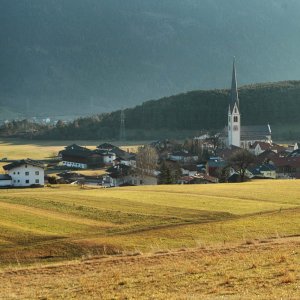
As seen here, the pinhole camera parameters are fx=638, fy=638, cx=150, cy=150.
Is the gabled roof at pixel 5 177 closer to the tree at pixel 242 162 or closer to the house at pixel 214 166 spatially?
the tree at pixel 242 162

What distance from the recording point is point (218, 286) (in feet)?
46.9

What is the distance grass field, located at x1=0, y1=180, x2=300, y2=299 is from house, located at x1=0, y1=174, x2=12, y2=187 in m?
24.5

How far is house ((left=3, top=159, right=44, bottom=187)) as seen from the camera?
209ft

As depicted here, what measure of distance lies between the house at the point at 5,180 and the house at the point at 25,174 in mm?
397

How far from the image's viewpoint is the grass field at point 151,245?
48.4ft

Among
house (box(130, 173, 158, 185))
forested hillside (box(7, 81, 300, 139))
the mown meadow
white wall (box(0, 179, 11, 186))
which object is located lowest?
house (box(130, 173, 158, 185))

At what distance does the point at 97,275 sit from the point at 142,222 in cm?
1113

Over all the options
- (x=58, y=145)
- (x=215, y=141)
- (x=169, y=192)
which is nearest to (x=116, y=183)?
(x=169, y=192)

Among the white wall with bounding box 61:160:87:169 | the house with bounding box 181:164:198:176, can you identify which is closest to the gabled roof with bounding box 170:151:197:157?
the white wall with bounding box 61:160:87:169

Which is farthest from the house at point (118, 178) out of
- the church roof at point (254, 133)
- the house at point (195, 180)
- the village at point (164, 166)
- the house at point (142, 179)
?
the church roof at point (254, 133)

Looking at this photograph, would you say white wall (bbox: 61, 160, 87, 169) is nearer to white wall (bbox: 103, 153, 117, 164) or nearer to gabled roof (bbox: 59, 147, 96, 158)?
gabled roof (bbox: 59, 147, 96, 158)

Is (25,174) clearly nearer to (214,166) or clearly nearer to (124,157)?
(214,166)

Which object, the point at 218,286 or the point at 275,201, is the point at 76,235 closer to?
the point at 218,286

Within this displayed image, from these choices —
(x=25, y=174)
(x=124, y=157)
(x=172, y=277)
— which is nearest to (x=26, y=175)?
(x=25, y=174)
